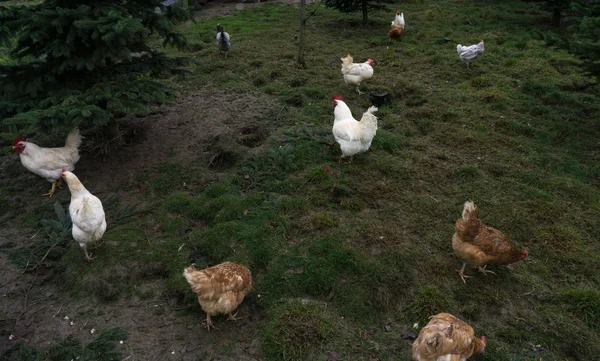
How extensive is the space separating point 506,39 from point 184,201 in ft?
33.1

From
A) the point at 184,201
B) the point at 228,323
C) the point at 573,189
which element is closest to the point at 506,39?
the point at 573,189

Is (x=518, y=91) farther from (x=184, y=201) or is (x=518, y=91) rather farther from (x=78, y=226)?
(x=78, y=226)

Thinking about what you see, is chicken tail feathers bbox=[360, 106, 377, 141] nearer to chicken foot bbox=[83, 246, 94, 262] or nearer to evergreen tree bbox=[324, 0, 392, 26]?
chicken foot bbox=[83, 246, 94, 262]

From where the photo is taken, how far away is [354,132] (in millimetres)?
5219

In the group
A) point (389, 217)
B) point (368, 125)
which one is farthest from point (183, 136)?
point (389, 217)

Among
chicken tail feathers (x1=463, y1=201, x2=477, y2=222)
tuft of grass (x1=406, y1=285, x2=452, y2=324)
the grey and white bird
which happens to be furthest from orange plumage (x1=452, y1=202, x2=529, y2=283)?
the grey and white bird

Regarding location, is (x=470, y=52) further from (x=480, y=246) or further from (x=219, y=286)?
(x=219, y=286)

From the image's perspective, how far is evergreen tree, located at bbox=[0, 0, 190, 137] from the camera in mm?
4168

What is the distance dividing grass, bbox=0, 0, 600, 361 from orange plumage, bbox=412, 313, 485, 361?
0.38 metres

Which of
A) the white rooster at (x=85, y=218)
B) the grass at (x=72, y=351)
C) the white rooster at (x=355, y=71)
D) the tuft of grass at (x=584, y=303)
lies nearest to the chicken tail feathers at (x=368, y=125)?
the white rooster at (x=355, y=71)

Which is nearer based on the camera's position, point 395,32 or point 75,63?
point 75,63

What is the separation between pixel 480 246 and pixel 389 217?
1.15 meters

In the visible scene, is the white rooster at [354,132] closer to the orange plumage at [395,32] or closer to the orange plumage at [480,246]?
the orange plumage at [480,246]

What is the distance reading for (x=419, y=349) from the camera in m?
2.88
